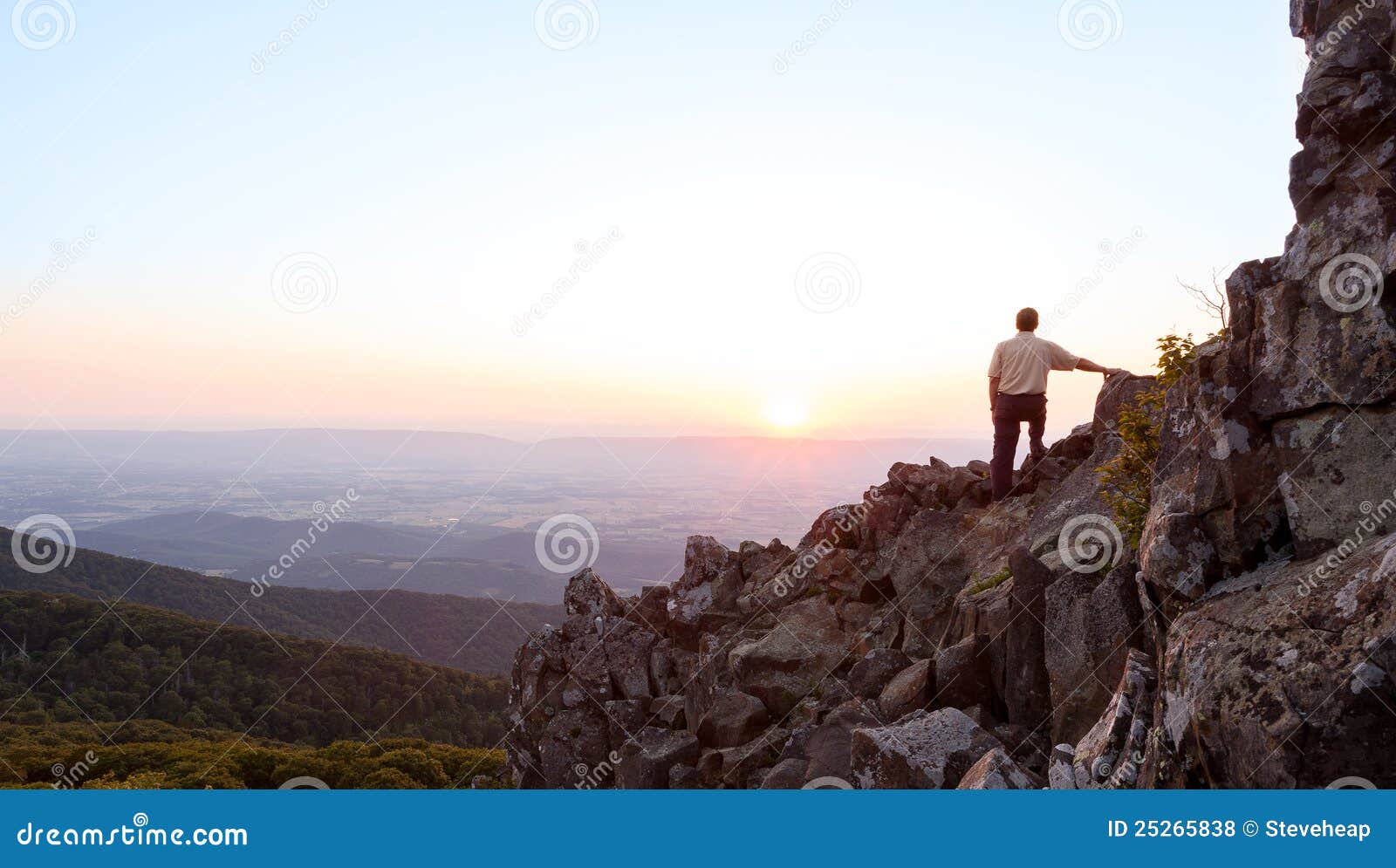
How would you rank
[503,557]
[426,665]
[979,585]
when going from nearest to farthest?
[979,585] → [426,665] → [503,557]

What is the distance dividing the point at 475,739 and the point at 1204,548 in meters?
55.8

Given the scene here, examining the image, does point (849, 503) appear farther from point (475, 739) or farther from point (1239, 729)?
point (475, 739)

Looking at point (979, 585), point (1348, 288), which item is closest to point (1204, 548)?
point (1348, 288)

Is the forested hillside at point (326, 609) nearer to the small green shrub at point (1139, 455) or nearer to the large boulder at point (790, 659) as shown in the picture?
the large boulder at point (790, 659)

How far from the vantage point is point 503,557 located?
7283 inches

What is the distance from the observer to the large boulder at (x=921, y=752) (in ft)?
32.7

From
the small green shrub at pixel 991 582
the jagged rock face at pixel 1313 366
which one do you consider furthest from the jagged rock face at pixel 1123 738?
the small green shrub at pixel 991 582

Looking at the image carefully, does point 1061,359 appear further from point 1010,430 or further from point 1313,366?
point 1313,366

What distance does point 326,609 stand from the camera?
102 meters

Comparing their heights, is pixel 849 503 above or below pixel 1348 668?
above

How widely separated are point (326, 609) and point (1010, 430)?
103 m

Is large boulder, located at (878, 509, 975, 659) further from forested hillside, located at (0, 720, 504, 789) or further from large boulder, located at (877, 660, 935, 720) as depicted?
forested hillside, located at (0, 720, 504, 789)

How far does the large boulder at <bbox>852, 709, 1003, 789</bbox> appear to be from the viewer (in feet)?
32.7

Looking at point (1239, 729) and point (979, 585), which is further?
point (979, 585)
